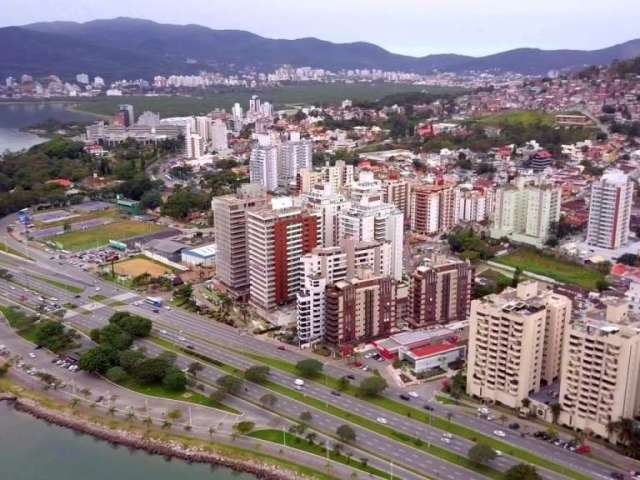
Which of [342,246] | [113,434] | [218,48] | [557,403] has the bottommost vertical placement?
[113,434]

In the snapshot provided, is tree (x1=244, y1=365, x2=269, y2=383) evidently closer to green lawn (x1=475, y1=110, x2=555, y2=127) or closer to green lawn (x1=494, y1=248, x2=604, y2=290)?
green lawn (x1=494, y1=248, x2=604, y2=290)

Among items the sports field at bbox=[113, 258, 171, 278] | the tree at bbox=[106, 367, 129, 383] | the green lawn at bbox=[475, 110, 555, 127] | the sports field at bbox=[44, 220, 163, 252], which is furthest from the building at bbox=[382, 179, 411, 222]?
the green lawn at bbox=[475, 110, 555, 127]

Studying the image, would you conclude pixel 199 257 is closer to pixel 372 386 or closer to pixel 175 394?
pixel 175 394

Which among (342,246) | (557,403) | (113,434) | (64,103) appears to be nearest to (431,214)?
(342,246)

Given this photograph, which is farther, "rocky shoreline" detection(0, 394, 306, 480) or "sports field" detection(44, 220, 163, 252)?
"sports field" detection(44, 220, 163, 252)

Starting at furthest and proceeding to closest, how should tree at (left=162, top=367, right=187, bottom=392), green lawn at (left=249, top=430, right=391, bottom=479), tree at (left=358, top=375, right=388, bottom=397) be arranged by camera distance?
tree at (left=162, top=367, right=187, bottom=392)
tree at (left=358, top=375, right=388, bottom=397)
green lawn at (left=249, top=430, right=391, bottom=479)

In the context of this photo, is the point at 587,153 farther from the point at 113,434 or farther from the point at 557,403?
the point at 113,434
